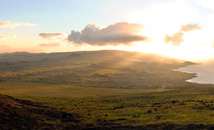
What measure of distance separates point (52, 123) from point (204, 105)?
93.0 feet

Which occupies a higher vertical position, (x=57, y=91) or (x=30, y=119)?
(x=30, y=119)

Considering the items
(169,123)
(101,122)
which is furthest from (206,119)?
(101,122)

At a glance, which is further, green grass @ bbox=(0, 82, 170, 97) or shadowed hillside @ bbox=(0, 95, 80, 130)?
green grass @ bbox=(0, 82, 170, 97)

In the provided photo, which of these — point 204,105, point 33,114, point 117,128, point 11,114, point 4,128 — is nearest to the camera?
point 4,128

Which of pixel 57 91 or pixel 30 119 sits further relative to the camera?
pixel 57 91

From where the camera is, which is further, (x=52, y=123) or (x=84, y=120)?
(x=84, y=120)

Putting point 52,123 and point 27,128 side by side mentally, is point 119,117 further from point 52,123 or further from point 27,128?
point 27,128

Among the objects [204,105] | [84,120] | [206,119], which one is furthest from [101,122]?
[204,105]

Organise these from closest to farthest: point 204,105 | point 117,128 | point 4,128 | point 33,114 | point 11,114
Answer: point 4,128 < point 117,128 < point 11,114 < point 33,114 < point 204,105

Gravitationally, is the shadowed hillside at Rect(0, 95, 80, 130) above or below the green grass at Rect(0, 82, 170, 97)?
above

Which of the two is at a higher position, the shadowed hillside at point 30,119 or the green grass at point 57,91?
the shadowed hillside at point 30,119

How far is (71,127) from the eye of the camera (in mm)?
30578

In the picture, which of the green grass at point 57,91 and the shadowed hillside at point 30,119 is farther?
the green grass at point 57,91

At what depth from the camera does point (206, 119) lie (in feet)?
101
